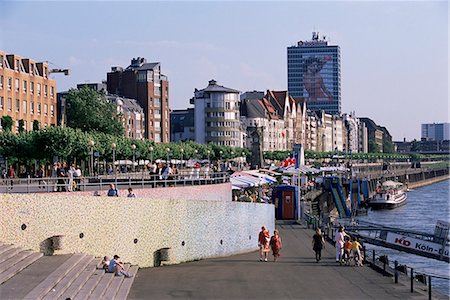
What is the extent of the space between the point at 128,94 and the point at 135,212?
10349 cm

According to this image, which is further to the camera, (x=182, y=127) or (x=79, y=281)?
(x=182, y=127)

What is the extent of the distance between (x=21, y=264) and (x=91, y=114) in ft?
263

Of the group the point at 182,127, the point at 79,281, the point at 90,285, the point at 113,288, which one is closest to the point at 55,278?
the point at 79,281

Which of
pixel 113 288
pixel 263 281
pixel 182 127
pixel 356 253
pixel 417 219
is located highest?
pixel 182 127

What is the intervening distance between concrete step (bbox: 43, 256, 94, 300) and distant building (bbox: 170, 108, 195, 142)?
136 m

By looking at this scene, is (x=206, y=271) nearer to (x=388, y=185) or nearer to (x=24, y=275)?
(x=24, y=275)

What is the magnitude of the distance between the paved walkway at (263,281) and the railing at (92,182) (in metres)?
5.96

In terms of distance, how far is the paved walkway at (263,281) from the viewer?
2133cm

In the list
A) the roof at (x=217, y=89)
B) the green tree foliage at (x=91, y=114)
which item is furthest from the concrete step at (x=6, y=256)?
the roof at (x=217, y=89)

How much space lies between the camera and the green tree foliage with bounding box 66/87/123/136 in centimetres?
9819

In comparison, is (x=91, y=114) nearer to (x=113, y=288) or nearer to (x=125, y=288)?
(x=125, y=288)

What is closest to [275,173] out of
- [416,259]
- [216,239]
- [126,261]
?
[416,259]

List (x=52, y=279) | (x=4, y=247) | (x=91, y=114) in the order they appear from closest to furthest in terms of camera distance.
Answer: (x=52, y=279) → (x=4, y=247) → (x=91, y=114)

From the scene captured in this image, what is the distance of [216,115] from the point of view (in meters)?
146
